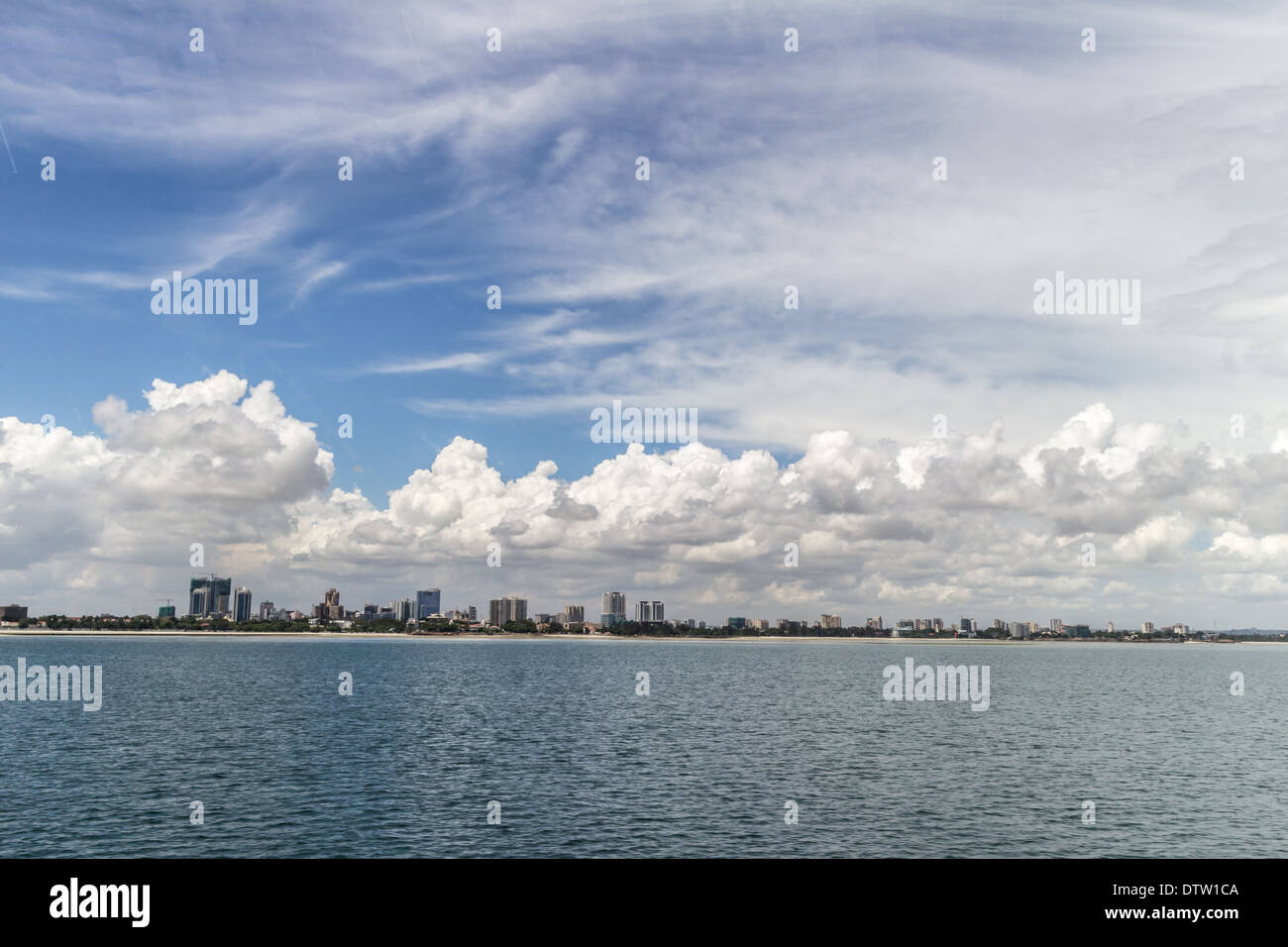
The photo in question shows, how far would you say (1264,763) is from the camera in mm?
88688

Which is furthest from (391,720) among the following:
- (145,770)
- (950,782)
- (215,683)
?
(215,683)

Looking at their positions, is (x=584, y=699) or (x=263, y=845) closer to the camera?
(x=263, y=845)

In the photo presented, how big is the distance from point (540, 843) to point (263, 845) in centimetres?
1714
